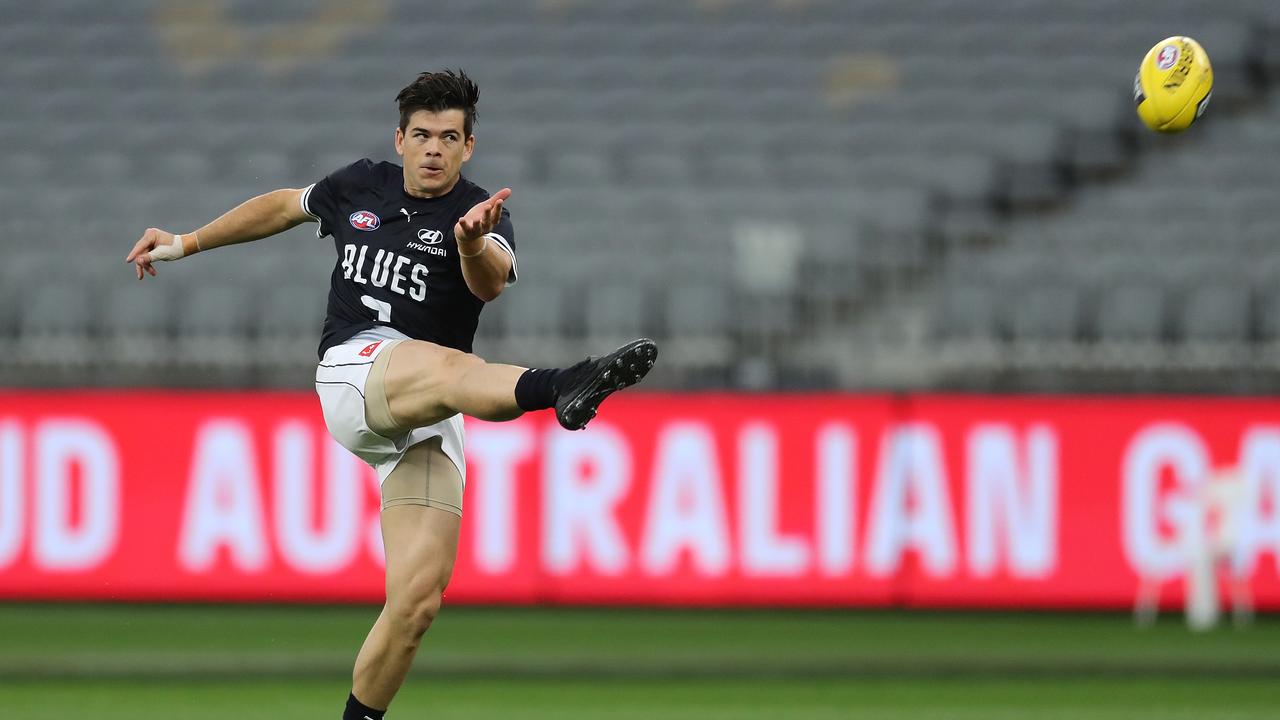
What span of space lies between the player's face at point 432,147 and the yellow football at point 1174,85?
8.93 feet

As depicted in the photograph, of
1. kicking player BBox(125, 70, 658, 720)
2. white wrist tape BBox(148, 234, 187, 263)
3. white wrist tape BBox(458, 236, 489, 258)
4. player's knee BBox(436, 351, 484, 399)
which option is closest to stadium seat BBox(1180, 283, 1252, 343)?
kicking player BBox(125, 70, 658, 720)

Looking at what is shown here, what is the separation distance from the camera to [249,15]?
16312mm

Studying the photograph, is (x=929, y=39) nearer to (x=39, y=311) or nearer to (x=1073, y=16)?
(x=1073, y=16)

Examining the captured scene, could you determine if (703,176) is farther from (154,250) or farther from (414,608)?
(414,608)

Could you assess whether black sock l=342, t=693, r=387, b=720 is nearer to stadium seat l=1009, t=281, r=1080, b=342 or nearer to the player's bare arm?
the player's bare arm

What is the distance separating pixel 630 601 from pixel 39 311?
4842mm

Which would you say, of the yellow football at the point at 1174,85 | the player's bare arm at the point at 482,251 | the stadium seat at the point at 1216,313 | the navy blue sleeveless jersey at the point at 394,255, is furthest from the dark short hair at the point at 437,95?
the stadium seat at the point at 1216,313

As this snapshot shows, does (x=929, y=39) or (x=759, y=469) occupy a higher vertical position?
(x=929, y=39)

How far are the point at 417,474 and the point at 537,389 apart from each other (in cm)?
78

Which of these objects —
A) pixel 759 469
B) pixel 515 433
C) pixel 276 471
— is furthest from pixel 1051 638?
pixel 276 471

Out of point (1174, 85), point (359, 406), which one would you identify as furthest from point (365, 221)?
Answer: point (1174, 85)

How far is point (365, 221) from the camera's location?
5.74m

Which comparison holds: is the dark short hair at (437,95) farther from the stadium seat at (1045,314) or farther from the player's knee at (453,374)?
the stadium seat at (1045,314)

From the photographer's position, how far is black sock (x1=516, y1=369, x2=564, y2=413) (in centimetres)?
516
